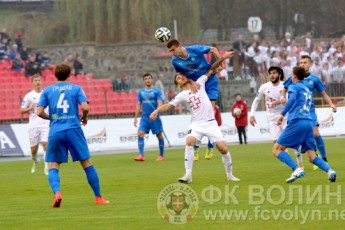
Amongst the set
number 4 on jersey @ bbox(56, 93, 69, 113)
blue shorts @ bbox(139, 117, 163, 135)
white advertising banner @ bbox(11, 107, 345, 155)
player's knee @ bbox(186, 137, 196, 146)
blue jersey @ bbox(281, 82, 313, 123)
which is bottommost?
white advertising banner @ bbox(11, 107, 345, 155)

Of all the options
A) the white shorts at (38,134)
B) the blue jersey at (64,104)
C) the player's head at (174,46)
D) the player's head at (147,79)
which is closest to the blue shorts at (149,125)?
the player's head at (147,79)

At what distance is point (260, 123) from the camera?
38344 mm

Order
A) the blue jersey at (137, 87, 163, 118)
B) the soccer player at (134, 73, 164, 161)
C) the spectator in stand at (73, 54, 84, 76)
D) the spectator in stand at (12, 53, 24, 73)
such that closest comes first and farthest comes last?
the soccer player at (134, 73, 164, 161) < the blue jersey at (137, 87, 163, 118) < the spectator in stand at (12, 53, 24, 73) < the spectator in stand at (73, 54, 84, 76)

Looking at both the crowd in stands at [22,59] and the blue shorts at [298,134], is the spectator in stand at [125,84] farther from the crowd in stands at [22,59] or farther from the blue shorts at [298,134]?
the blue shorts at [298,134]

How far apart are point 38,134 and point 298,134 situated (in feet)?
26.4

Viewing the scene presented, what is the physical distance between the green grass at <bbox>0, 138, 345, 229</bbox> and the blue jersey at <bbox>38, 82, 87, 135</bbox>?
122cm

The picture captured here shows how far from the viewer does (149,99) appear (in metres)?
27.0

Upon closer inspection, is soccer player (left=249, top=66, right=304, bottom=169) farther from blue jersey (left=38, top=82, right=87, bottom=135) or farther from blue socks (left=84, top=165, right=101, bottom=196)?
blue jersey (left=38, top=82, right=87, bottom=135)

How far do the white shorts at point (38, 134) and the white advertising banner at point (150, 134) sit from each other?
35.3 feet

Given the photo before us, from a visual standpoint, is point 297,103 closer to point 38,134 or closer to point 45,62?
point 38,134

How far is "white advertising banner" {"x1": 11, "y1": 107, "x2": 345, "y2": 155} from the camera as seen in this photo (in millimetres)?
34844

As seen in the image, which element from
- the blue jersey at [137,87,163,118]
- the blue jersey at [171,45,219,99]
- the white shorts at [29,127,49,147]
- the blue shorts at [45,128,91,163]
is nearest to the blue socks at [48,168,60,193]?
the blue shorts at [45,128,91,163]

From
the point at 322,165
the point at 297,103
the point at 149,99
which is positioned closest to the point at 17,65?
the point at 149,99

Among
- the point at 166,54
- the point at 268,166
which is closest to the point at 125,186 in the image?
the point at 268,166
